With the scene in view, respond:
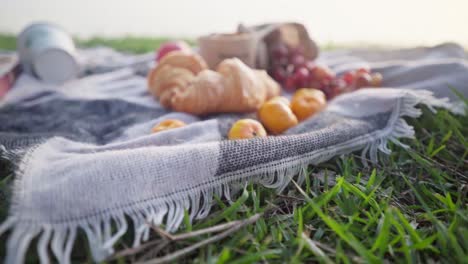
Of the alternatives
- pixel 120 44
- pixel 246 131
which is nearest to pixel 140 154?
pixel 246 131

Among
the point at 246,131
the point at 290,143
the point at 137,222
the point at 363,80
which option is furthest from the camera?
the point at 363,80

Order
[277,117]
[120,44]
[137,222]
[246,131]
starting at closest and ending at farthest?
[137,222] < [246,131] < [277,117] < [120,44]

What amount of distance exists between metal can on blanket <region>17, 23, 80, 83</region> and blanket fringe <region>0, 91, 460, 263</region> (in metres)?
1.18

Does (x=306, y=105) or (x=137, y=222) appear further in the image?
(x=306, y=105)

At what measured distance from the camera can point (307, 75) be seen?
58.5 inches

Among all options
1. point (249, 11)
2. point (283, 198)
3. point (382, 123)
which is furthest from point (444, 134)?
point (249, 11)

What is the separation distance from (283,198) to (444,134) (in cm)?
61

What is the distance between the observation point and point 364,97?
45.7 inches

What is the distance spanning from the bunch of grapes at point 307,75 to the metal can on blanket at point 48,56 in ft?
3.15

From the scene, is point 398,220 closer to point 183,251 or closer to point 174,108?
point 183,251

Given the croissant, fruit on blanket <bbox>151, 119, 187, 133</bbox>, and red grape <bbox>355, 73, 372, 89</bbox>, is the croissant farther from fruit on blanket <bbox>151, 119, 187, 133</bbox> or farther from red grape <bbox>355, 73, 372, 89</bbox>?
red grape <bbox>355, 73, 372, 89</bbox>

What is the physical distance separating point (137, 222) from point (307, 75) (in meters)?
1.06

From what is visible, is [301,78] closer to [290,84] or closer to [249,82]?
[290,84]

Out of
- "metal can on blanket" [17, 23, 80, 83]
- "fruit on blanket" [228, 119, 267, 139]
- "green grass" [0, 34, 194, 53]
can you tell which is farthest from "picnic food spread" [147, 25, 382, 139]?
"green grass" [0, 34, 194, 53]
